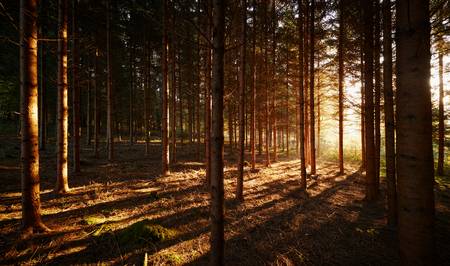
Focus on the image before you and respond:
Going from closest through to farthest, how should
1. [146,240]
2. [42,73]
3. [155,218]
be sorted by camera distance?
[146,240], [155,218], [42,73]

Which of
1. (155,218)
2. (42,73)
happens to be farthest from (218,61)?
(42,73)

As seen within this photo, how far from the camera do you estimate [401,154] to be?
6.73ft

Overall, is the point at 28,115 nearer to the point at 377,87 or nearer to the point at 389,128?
the point at 389,128

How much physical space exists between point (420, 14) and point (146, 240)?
5.92 meters

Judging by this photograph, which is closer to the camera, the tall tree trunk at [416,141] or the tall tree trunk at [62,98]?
the tall tree trunk at [416,141]

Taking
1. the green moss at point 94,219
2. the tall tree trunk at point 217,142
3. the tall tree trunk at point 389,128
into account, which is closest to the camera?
the tall tree trunk at point 217,142

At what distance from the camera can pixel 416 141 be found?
1.95 m

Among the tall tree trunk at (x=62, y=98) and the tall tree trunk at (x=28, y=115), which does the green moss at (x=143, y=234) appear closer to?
the tall tree trunk at (x=28, y=115)

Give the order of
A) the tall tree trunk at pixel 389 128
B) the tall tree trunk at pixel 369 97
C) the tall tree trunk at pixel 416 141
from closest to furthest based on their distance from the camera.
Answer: the tall tree trunk at pixel 416 141 → the tall tree trunk at pixel 389 128 → the tall tree trunk at pixel 369 97

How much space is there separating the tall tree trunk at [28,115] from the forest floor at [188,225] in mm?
682

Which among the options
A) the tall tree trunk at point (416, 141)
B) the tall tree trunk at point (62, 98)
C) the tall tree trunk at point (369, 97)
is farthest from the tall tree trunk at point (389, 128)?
the tall tree trunk at point (62, 98)

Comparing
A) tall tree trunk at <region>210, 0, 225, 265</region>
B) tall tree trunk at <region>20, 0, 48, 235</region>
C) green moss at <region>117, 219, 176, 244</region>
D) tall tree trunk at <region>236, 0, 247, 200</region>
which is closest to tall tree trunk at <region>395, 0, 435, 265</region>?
tall tree trunk at <region>210, 0, 225, 265</region>

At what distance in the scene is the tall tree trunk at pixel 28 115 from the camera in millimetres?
4512

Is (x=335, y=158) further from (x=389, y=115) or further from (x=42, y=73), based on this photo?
(x=42, y=73)
